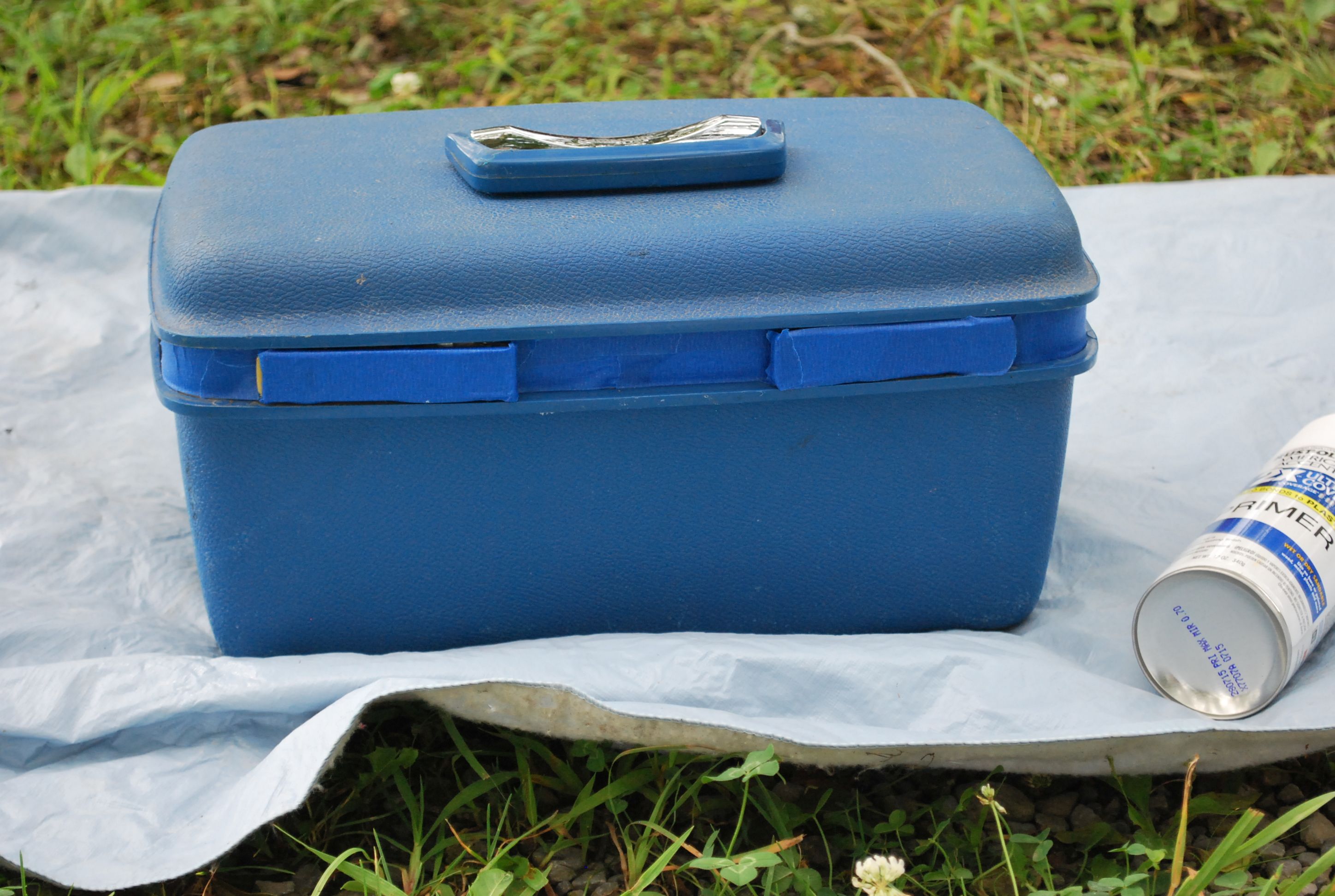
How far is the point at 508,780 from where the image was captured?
119cm

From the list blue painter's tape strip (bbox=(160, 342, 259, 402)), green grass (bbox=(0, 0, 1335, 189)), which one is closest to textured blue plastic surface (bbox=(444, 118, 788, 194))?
blue painter's tape strip (bbox=(160, 342, 259, 402))

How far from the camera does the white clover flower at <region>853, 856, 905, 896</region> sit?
0.96 m

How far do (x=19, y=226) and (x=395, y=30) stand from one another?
3.68 ft

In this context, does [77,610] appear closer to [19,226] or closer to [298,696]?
[298,696]

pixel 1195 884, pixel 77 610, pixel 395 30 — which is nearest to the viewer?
pixel 1195 884

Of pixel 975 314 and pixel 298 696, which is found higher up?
pixel 975 314

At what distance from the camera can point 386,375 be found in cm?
105

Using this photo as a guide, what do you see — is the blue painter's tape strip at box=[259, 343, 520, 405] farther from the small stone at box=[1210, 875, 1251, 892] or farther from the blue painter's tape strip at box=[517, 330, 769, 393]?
the small stone at box=[1210, 875, 1251, 892]

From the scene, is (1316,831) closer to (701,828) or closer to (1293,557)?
(1293,557)

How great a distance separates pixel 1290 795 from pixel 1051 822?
23 cm

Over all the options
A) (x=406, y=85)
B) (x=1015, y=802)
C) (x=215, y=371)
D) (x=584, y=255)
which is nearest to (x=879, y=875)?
(x=1015, y=802)

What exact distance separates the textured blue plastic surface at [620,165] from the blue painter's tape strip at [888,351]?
170 millimetres

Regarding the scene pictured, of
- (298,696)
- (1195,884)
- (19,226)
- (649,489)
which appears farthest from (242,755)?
(19,226)

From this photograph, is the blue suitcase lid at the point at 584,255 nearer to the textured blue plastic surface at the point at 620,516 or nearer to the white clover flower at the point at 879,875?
the textured blue plastic surface at the point at 620,516
